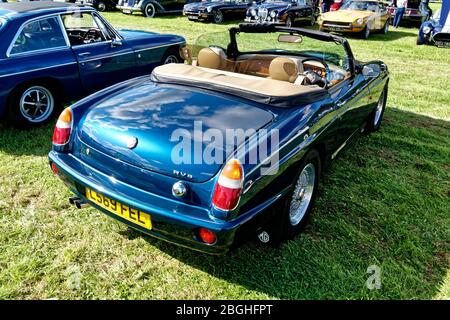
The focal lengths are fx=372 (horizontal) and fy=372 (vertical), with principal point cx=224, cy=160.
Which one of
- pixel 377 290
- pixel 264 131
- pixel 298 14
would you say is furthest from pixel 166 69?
pixel 298 14

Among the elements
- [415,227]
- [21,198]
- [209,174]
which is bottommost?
[415,227]

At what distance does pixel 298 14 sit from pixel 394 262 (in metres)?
12.6

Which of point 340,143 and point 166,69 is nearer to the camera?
point 166,69

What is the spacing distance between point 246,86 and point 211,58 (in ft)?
2.73

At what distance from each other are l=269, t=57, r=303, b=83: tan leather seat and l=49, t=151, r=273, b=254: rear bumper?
1.20 m

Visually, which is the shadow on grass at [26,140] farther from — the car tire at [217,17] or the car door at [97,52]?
the car tire at [217,17]

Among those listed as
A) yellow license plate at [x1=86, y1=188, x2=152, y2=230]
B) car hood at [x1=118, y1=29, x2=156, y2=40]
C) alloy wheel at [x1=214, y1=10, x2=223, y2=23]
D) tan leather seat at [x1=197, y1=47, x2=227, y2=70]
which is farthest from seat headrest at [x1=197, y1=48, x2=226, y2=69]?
alloy wheel at [x1=214, y1=10, x2=223, y2=23]

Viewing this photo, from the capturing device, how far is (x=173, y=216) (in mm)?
2064

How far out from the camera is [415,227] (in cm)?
306

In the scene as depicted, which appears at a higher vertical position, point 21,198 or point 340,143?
point 340,143

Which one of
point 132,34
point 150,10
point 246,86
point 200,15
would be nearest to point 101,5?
point 150,10

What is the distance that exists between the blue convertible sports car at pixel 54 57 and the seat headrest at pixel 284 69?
9.13ft
